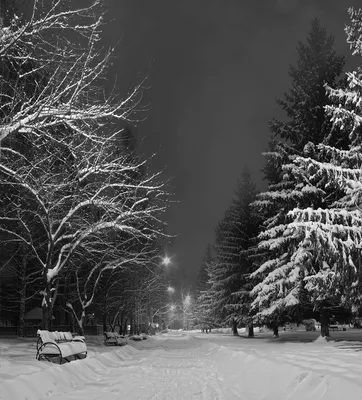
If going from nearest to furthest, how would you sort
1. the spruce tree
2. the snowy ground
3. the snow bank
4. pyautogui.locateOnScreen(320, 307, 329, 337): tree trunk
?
the snow bank
the snowy ground
the spruce tree
pyautogui.locateOnScreen(320, 307, 329, 337): tree trunk

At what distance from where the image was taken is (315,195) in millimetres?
20109

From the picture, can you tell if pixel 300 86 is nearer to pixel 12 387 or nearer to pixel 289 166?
pixel 289 166

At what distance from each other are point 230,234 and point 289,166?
15628 millimetres

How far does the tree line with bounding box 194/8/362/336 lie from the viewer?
465 inches

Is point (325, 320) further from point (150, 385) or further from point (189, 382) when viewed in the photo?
point (150, 385)

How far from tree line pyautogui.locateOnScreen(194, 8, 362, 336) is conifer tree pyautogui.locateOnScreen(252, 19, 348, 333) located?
0.05 meters

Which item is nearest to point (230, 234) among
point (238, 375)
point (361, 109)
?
point (361, 109)

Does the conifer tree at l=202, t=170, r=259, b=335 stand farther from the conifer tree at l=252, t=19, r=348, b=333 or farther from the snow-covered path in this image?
the snow-covered path

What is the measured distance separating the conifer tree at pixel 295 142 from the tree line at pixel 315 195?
0.05 meters

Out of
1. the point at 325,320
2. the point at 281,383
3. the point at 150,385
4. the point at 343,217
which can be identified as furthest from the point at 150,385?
the point at 325,320

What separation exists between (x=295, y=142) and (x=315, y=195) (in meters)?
4.12

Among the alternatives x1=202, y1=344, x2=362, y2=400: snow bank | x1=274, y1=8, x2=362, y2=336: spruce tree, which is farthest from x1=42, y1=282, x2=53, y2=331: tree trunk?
x1=274, y1=8, x2=362, y2=336: spruce tree

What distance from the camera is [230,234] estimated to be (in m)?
35.1

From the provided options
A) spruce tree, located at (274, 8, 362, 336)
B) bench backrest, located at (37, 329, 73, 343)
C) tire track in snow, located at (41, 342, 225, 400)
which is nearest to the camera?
tire track in snow, located at (41, 342, 225, 400)
